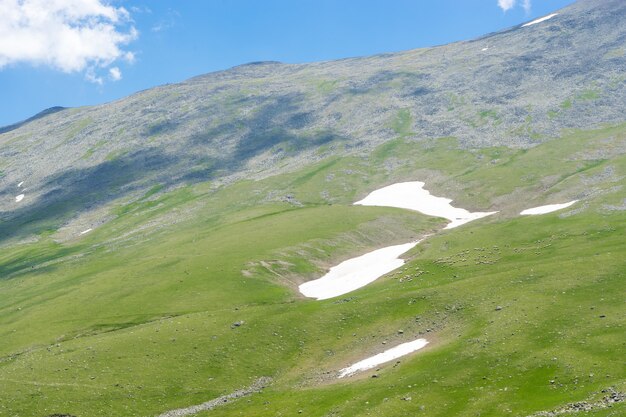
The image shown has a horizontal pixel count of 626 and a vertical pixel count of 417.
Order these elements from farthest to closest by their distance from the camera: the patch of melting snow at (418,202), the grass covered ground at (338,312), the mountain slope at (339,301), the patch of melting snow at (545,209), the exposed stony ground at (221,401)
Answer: the patch of melting snow at (418,202), the patch of melting snow at (545,209), the exposed stony ground at (221,401), the mountain slope at (339,301), the grass covered ground at (338,312)

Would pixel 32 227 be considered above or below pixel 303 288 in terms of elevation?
above

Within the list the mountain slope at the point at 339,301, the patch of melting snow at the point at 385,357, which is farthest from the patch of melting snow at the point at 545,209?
the patch of melting snow at the point at 385,357

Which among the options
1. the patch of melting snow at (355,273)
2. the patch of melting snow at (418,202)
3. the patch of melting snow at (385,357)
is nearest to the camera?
the patch of melting snow at (385,357)

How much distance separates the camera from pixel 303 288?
90.6 metres

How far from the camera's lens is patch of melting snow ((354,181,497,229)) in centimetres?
12362

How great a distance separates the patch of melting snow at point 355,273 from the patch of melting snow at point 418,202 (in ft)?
69.1

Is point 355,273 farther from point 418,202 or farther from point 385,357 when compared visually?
point 418,202

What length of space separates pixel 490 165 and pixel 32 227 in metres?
142

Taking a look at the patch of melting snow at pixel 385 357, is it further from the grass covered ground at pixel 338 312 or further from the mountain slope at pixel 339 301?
the grass covered ground at pixel 338 312

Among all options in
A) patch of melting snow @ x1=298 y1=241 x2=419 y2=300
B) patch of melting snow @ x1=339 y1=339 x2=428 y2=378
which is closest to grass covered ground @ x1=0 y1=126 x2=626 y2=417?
patch of melting snow @ x1=339 y1=339 x2=428 y2=378

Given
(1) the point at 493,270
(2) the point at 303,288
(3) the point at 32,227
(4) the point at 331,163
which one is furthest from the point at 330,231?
(3) the point at 32,227

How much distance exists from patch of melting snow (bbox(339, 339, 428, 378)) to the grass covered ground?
5.51ft

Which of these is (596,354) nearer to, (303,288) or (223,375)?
(223,375)

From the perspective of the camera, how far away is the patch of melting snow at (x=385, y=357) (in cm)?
5775
